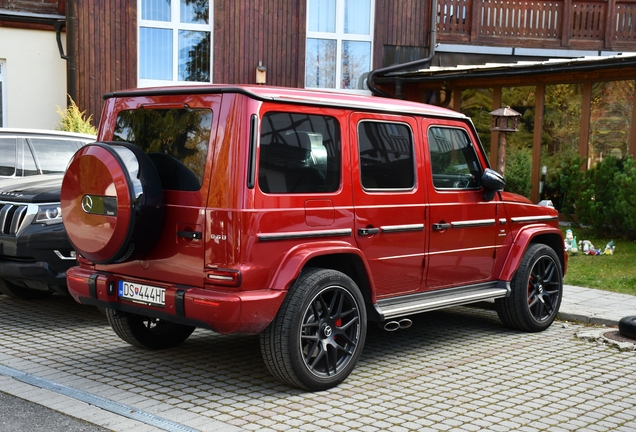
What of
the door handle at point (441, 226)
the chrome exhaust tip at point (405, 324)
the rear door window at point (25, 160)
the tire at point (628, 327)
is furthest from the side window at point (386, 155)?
the rear door window at point (25, 160)

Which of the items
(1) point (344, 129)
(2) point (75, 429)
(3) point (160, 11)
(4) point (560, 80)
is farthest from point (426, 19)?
(2) point (75, 429)

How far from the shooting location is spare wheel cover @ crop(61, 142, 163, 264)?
16.6 ft

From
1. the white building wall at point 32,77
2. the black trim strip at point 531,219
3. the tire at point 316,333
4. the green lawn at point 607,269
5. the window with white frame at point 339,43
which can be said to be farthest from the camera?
the window with white frame at point 339,43

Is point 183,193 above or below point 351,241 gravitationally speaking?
above

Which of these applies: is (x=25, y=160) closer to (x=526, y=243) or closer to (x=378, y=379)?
(x=378, y=379)

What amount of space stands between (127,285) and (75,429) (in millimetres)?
1216

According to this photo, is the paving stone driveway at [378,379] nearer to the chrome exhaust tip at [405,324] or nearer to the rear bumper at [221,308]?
the chrome exhaust tip at [405,324]

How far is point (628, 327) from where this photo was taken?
702cm

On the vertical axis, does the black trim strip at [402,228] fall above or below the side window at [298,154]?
below

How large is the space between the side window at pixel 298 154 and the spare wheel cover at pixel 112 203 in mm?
758

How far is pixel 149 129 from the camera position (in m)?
5.55

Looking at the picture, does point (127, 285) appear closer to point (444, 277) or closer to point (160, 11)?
point (444, 277)

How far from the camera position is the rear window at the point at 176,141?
5.19 metres

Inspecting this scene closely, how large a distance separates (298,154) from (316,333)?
1.23m
